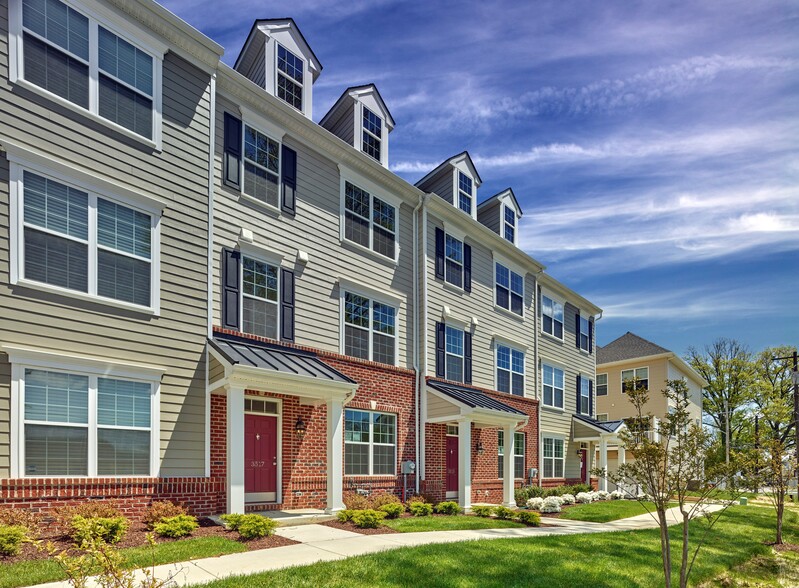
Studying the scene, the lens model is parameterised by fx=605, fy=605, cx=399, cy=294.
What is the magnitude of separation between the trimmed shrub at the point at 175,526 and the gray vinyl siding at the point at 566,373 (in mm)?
17313

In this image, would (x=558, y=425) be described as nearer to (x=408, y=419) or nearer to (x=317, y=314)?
(x=408, y=419)

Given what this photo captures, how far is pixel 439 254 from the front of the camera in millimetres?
19141

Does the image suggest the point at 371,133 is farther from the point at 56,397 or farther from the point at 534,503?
the point at 534,503

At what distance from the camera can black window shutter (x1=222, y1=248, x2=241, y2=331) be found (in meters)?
12.4

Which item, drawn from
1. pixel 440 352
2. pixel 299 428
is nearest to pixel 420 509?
pixel 299 428

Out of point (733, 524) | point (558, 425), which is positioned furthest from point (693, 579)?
point (558, 425)

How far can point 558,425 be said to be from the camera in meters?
26.0

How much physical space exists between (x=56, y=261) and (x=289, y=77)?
7.58 metres

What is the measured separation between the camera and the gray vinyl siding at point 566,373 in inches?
995

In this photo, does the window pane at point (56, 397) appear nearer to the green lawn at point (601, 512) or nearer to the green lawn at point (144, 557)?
the green lawn at point (144, 557)

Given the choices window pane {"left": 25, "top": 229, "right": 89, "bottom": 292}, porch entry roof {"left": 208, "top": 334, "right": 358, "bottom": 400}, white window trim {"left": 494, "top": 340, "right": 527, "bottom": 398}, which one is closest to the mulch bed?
porch entry roof {"left": 208, "top": 334, "right": 358, "bottom": 400}

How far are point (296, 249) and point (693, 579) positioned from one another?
10.3 metres

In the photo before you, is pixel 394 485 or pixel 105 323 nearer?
pixel 105 323

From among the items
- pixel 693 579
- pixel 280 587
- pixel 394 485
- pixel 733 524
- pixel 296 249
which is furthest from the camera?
pixel 733 524
